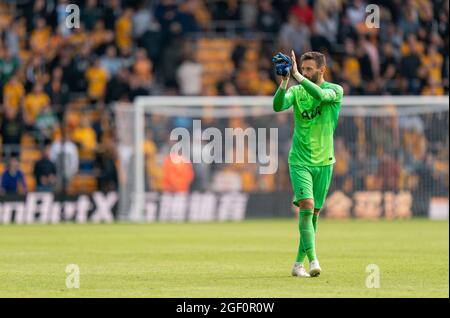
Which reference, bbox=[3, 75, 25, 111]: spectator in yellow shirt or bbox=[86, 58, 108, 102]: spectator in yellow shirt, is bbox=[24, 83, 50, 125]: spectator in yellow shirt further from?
bbox=[86, 58, 108, 102]: spectator in yellow shirt

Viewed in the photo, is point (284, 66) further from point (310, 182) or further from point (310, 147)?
point (310, 182)

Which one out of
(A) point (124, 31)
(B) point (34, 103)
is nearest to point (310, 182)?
(B) point (34, 103)

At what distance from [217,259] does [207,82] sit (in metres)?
16.5

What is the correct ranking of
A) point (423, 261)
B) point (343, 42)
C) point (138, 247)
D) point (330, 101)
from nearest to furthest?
point (330, 101) < point (423, 261) < point (138, 247) < point (343, 42)

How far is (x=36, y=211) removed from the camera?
28.4 metres

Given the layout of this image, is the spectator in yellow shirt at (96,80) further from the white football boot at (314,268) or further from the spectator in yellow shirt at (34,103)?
the white football boot at (314,268)

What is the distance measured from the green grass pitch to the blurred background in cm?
238

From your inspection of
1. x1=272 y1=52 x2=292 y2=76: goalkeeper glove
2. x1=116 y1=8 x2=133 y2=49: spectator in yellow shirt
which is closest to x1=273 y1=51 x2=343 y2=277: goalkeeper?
x1=272 y1=52 x2=292 y2=76: goalkeeper glove

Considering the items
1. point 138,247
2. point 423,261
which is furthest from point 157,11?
point 423,261

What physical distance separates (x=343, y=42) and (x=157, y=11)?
496cm

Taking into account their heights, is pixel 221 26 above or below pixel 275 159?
above

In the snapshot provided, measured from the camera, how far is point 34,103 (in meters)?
29.8

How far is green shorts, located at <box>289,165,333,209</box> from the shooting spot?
42.9 ft

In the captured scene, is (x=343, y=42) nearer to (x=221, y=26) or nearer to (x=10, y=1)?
(x=221, y=26)
